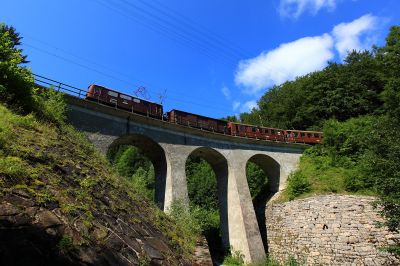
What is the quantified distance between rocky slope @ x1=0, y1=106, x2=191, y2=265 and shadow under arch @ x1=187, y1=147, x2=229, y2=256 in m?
15.9

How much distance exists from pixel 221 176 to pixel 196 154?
9.92ft

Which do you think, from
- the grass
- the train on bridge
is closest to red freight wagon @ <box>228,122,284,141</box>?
the train on bridge

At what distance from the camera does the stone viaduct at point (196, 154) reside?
22016 millimetres

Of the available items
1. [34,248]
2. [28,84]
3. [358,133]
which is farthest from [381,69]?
[34,248]

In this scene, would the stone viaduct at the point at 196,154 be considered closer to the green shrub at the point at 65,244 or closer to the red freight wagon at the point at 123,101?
the red freight wagon at the point at 123,101

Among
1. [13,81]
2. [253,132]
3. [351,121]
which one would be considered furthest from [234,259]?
[13,81]

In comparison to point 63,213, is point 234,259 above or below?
below

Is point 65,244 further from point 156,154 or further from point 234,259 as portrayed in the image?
point 234,259

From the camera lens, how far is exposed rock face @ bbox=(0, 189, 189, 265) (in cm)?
563

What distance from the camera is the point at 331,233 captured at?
23609 mm

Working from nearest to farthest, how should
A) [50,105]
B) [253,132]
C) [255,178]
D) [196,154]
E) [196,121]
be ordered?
[50,105] < [196,154] < [196,121] < [253,132] < [255,178]

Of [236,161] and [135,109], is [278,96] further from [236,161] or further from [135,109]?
[135,109]

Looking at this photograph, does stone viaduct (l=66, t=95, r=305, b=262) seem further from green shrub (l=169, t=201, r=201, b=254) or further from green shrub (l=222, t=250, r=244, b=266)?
green shrub (l=169, t=201, r=201, b=254)

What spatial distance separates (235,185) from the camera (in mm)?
28453
